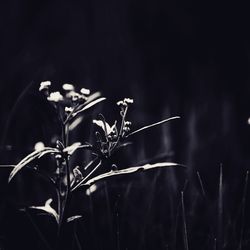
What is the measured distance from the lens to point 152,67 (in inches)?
140

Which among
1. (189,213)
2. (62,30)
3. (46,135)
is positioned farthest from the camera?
(62,30)

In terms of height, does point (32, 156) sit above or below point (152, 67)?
below

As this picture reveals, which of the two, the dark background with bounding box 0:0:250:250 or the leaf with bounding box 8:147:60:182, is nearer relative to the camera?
the leaf with bounding box 8:147:60:182

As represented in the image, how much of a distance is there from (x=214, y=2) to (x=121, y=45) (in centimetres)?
84

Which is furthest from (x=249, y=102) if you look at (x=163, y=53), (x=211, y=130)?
(x=163, y=53)

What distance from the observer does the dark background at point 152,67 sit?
2377mm

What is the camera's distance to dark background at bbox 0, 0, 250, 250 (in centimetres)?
238

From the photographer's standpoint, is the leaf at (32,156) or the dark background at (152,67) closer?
the leaf at (32,156)

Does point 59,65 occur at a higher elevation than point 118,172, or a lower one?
higher

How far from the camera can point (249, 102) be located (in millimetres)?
2979

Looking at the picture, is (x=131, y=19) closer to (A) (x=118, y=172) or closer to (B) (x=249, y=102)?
(B) (x=249, y=102)

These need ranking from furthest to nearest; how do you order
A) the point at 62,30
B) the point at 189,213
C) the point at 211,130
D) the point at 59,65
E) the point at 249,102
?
the point at 62,30 < the point at 59,65 < the point at 249,102 < the point at 211,130 < the point at 189,213

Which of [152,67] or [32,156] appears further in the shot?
[152,67]

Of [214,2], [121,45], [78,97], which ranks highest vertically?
[214,2]
